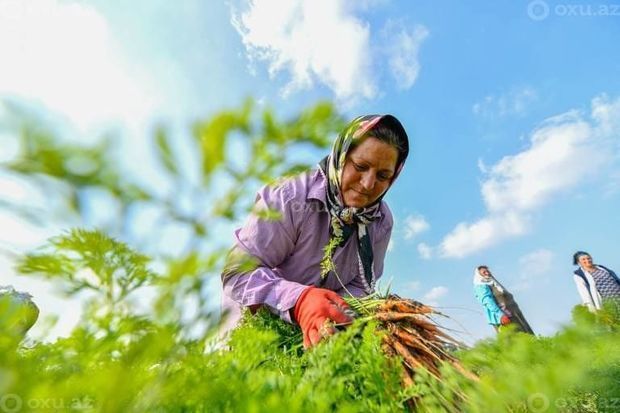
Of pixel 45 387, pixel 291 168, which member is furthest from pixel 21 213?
pixel 291 168

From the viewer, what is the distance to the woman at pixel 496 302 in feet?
22.7

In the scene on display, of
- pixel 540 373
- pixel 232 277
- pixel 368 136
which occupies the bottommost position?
pixel 540 373

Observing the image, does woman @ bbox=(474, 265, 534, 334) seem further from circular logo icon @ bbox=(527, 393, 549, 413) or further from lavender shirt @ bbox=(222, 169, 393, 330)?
circular logo icon @ bbox=(527, 393, 549, 413)

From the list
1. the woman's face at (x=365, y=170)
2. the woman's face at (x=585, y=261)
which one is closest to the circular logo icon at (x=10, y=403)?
the woman's face at (x=365, y=170)

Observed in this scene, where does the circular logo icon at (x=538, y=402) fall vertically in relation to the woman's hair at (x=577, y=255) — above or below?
below

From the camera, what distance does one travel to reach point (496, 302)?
720cm

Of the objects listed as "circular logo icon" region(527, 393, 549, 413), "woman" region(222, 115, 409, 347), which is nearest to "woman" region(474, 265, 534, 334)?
"woman" region(222, 115, 409, 347)

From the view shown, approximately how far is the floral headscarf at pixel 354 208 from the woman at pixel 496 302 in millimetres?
5488

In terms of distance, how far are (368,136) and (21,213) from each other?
2.04 metres

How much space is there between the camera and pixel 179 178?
403mm

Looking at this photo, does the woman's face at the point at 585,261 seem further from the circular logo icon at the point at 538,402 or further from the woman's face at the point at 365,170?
the circular logo icon at the point at 538,402

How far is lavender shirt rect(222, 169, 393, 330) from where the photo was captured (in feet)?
5.77

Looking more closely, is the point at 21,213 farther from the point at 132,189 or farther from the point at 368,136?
the point at 368,136

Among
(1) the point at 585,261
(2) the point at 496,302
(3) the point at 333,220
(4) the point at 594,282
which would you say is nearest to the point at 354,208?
(3) the point at 333,220
